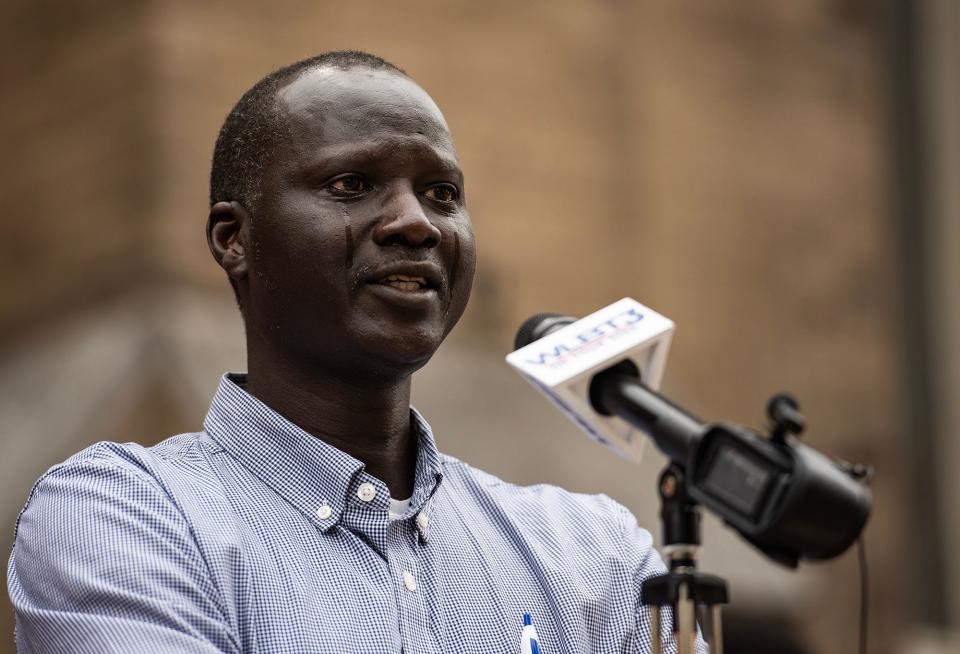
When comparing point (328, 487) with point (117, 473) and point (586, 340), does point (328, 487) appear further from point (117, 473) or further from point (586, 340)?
point (586, 340)

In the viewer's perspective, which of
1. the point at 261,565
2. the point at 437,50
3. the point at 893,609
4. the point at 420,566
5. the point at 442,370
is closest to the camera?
the point at 261,565

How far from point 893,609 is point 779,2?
4.14 m

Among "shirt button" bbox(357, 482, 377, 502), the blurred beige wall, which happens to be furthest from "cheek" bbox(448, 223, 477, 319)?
the blurred beige wall

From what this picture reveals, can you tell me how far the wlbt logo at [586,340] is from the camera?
1.94 m

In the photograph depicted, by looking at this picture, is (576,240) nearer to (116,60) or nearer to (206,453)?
(116,60)

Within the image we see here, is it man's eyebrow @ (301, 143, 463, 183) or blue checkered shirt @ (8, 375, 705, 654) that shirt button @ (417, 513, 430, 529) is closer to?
blue checkered shirt @ (8, 375, 705, 654)

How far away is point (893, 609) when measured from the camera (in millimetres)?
8992

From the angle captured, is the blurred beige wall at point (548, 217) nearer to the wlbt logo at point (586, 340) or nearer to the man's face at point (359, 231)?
the man's face at point (359, 231)

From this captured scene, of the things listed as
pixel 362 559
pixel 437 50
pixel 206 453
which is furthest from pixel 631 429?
pixel 437 50

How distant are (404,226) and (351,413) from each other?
0.39 m

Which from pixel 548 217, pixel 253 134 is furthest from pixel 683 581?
pixel 548 217

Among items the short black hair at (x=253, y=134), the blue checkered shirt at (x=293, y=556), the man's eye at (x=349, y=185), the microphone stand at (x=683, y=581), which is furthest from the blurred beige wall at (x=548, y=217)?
the microphone stand at (x=683, y=581)

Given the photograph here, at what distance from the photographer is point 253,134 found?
8.98ft

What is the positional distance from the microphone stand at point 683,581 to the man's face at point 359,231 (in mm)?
817
